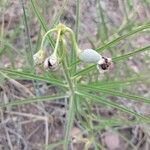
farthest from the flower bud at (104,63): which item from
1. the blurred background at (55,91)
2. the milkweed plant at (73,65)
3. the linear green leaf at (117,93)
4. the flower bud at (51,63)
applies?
the blurred background at (55,91)

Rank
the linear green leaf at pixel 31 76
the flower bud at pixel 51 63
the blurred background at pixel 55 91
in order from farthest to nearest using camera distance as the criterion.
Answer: the blurred background at pixel 55 91 < the linear green leaf at pixel 31 76 < the flower bud at pixel 51 63

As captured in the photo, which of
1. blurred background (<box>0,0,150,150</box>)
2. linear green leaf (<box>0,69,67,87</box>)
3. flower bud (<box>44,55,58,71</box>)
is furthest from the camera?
blurred background (<box>0,0,150,150</box>)

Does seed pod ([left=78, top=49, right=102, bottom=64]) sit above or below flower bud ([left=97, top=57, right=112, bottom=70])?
above

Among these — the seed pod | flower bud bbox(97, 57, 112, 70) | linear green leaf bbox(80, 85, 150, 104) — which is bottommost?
linear green leaf bbox(80, 85, 150, 104)

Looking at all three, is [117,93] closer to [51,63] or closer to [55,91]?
[51,63]

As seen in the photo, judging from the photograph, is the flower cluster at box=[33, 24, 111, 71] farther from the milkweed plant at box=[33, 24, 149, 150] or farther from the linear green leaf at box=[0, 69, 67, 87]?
the linear green leaf at box=[0, 69, 67, 87]

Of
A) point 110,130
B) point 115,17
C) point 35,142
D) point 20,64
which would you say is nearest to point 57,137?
point 35,142

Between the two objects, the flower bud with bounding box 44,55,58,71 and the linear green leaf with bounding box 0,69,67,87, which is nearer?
the flower bud with bounding box 44,55,58,71

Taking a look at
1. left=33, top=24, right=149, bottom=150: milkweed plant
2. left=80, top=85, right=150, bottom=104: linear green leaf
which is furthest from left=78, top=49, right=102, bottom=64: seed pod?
left=80, top=85, right=150, bottom=104: linear green leaf

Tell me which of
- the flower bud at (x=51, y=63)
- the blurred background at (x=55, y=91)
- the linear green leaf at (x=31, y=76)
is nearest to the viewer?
the flower bud at (x=51, y=63)

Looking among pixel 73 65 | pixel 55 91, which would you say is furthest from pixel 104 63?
pixel 55 91

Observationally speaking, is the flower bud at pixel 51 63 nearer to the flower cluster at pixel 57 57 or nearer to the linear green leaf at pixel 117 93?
the flower cluster at pixel 57 57

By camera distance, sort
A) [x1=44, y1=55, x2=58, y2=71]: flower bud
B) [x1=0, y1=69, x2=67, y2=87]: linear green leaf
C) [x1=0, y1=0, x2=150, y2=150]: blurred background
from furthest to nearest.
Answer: [x1=0, y1=0, x2=150, y2=150]: blurred background, [x1=0, y1=69, x2=67, y2=87]: linear green leaf, [x1=44, y1=55, x2=58, y2=71]: flower bud
